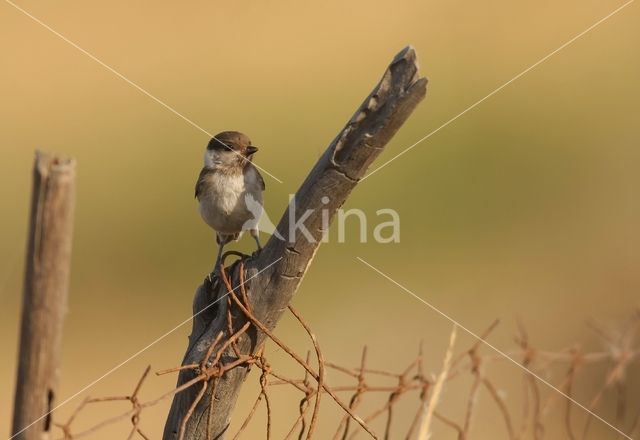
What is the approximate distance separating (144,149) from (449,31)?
5.45 metres

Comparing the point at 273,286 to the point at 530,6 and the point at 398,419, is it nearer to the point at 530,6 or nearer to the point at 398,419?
the point at 398,419

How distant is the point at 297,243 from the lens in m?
2.66

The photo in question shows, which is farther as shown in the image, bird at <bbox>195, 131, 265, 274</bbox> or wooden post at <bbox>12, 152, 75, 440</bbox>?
bird at <bbox>195, 131, 265, 274</bbox>

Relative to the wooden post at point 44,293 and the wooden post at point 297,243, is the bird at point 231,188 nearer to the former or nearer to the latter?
the wooden post at point 297,243

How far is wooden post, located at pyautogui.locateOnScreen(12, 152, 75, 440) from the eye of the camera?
1.81 meters

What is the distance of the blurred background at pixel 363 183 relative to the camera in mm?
7785

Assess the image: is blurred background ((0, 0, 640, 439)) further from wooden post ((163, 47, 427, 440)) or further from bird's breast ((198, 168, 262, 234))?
wooden post ((163, 47, 427, 440))

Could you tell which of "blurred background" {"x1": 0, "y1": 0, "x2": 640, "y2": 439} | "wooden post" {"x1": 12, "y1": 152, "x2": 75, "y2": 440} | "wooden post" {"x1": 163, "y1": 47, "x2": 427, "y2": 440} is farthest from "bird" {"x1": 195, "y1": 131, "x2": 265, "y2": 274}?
"wooden post" {"x1": 12, "y1": 152, "x2": 75, "y2": 440}

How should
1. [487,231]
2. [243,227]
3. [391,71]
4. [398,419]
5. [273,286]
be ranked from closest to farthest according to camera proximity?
[391,71] < [273,286] < [243,227] < [398,419] < [487,231]

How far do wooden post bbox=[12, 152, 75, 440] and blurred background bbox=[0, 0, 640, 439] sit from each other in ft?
14.7

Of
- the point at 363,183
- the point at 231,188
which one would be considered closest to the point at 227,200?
the point at 231,188

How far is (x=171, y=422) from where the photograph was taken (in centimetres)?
283

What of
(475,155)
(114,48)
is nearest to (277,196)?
(475,155)

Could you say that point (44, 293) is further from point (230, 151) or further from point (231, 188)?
point (230, 151)
